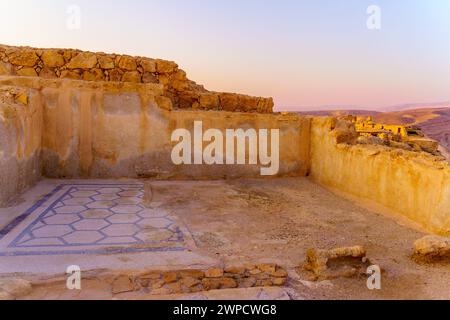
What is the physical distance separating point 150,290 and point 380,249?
2.26 metres

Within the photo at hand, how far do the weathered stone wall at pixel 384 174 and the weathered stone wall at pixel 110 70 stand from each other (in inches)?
93.4

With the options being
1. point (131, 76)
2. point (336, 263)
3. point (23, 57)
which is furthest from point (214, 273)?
point (23, 57)

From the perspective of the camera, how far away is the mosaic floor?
129 inches

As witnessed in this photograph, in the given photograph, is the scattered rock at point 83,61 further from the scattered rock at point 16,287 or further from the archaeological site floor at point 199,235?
the scattered rock at point 16,287

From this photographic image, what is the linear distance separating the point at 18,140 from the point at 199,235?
2.89m

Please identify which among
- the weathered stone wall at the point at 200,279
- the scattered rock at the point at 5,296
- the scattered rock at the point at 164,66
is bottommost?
the weathered stone wall at the point at 200,279

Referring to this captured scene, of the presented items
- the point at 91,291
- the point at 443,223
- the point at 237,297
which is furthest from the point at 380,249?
the point at 91,291

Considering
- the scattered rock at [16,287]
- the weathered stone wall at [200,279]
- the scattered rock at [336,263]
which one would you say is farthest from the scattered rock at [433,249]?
the scattered rock at [16,287]

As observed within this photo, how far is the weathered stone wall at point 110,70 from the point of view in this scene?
6.86 metres

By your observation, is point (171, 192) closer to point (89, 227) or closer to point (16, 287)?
point (89, 227)

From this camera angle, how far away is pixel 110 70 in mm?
7199

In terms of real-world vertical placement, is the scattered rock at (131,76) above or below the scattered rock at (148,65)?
below

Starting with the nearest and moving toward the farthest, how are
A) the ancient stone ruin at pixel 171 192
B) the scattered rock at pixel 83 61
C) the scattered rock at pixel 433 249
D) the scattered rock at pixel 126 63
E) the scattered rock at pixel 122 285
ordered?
the scattered rock at pixel 122 285
the ancient stone ruin at pixel 171 192
the scattered rock at pixel 433 249
the scattered rock at pixel 83 61
the scattered rock at pixel 126 63
